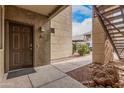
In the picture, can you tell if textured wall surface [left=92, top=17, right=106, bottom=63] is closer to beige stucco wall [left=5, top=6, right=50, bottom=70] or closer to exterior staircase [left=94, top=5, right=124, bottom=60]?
exterior staircase [left=94, top=5, right=124, bottom=60]

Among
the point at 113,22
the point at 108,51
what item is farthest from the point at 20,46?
the point at 108,51

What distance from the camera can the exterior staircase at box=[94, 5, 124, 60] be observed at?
433 cm

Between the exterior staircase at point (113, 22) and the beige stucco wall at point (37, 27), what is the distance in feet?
8.36

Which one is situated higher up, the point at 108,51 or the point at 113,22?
the point at 113,22

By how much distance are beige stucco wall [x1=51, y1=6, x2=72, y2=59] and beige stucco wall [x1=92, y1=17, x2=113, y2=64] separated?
7.78 ft

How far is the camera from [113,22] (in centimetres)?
491

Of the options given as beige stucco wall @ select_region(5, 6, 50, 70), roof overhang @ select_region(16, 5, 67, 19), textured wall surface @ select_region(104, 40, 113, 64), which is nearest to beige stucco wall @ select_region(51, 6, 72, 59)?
beige stucco wall @ select_region(5, 6, 50, 70)

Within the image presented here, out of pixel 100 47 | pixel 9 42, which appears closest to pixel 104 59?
pixel 100 47

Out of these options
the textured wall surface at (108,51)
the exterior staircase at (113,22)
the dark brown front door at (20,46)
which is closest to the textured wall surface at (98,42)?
the textured wall surface at (108,51)

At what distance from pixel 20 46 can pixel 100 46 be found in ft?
11.2

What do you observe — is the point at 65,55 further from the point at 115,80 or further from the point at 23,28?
the point at 115,80

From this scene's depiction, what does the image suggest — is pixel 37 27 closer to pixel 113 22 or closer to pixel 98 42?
pixel 98 42
